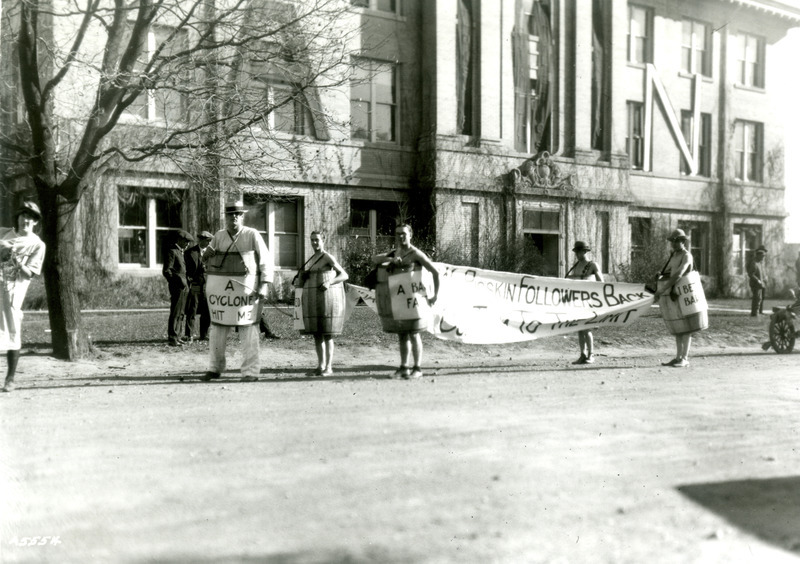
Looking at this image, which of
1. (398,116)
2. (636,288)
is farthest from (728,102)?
(636,288)

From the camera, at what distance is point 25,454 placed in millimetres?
5883

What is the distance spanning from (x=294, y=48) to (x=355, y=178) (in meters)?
13.7

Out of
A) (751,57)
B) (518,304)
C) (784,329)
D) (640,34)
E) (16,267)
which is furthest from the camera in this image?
(640,34)

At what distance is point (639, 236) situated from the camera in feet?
80.6

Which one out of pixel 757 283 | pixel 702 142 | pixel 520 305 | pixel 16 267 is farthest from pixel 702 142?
pixel 16 267

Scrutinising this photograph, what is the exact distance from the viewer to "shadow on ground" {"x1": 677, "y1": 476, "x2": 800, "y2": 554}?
4430 mm

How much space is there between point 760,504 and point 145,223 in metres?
20.7

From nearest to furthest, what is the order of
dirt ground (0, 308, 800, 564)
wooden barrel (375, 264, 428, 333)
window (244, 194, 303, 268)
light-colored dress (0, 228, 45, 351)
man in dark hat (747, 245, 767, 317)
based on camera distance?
dirt ground (0, 308, 800, 564) < light-colored dress (0, 228, 45, 351) < wooden barrel (375, 264, 428, 333) < man in dark hat (747, 245, 767, 317) < window (244, 194, 303, 268)

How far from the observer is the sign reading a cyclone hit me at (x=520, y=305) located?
38.5ft

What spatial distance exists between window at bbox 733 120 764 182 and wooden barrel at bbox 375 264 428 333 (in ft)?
54.8

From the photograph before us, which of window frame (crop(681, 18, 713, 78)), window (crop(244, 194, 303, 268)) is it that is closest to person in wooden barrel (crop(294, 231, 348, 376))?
window (crop(244, 194, 303, 268))

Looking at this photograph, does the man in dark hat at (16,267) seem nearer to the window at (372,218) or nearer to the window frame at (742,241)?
the window at (372,218)

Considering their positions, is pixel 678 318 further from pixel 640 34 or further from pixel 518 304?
pixel 640 34

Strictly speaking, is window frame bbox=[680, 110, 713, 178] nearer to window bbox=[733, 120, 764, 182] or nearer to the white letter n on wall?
the white letter n on wall
